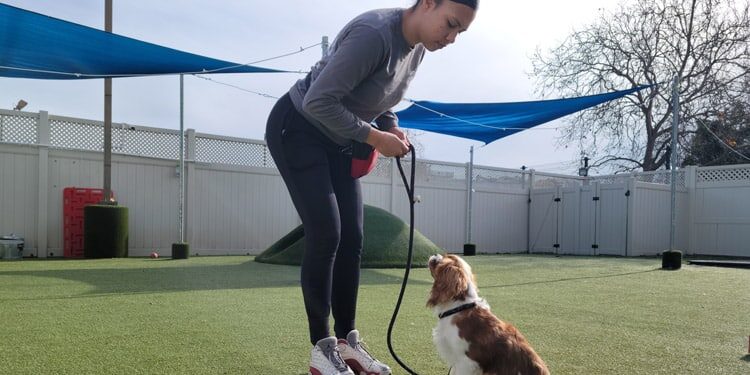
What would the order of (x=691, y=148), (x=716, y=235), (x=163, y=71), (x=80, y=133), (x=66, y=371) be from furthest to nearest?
(x=691, y=148)
(x=716, y=235)
(x=80, y=133)
(x=163, y=71)
(x=66, y=371)

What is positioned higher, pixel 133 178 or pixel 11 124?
pixel 11 124

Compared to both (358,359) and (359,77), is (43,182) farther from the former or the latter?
(359,77)

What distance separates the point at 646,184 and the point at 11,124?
12.4m

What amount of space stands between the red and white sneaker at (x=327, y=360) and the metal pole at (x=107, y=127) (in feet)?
22.8

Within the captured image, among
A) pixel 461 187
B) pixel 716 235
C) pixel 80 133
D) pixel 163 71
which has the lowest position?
pixel 716 235

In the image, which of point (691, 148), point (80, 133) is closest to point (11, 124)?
point (80, 133)

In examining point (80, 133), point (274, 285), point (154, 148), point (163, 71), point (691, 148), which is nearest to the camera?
point (274, 285)

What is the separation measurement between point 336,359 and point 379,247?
15.3 ft

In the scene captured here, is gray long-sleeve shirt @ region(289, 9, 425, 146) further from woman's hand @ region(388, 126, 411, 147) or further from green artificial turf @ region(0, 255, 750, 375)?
green artificial turf @ region(0, 255, 750, 375)

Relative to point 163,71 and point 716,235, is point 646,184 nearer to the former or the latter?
point 716,235

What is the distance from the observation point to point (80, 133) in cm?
794

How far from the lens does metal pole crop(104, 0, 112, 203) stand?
25.1 feet

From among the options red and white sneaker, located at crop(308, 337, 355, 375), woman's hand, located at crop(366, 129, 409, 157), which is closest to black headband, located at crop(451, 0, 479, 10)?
woman's hand, located at crop(366, 129, 409, 157)

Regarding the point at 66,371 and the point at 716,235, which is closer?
the point at 66,371
